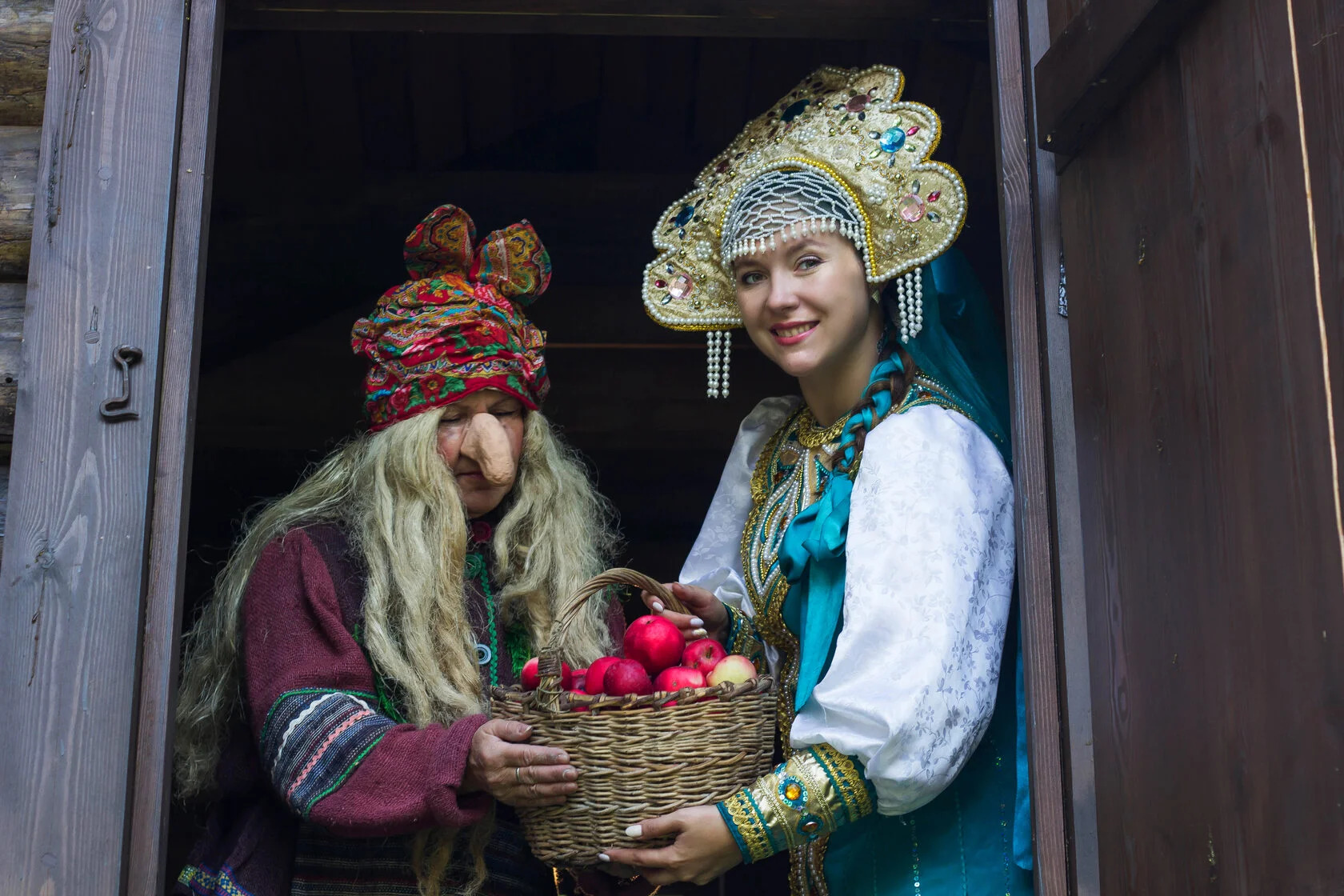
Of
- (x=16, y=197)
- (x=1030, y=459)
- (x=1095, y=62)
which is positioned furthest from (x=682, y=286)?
(x=16, y=197)

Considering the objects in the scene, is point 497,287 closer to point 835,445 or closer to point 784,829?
point 835,445

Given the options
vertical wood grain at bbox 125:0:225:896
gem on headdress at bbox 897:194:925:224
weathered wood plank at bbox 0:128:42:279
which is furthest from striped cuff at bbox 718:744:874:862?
weathered wood plank at bbox 0:128:42:279

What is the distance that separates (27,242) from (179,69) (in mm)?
417

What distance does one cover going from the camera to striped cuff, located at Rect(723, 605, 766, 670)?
3117mm

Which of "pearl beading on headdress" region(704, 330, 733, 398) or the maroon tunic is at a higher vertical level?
→ "pearl beading on headdress" region(704, 330, 733, 398)

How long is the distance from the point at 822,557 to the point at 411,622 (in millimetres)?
854

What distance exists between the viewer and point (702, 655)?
270 centimetres

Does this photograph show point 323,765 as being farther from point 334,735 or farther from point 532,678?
point 532,678

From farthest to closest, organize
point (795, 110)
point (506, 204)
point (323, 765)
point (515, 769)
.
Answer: point (506, 204) < point (795, 110) < point (323, 765) < point (515, 769)

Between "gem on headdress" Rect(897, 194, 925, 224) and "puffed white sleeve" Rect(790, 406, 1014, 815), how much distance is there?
1.56 ft

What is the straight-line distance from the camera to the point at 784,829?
241cm

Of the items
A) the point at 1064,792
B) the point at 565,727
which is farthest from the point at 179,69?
the point at 1064,792

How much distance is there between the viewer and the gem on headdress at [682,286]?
10.8ft

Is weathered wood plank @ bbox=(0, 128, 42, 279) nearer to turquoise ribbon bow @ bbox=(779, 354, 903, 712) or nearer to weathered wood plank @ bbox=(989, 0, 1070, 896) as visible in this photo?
turquoise ribbon bow @ bbox=(779, 354, 903, 712)
